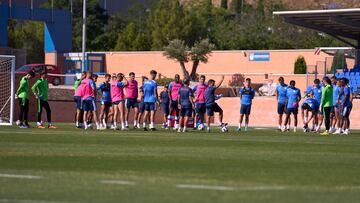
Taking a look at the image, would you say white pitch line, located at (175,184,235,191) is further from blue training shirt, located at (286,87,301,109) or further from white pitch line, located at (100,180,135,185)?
blue training shirt, located at (286,87,301,109)

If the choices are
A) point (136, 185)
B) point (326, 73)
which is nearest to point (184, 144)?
point (136, 185)

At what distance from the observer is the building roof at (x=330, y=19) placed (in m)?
53.9

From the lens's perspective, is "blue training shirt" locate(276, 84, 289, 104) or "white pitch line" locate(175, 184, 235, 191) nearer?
"white pitch line" locate(175, 184, 235, 191)

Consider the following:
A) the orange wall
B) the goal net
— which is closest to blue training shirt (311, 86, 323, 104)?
the goal net

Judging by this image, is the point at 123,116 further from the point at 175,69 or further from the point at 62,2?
Result: the point at 62,2

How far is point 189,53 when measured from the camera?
7256cm

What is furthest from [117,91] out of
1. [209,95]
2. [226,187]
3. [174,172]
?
[226,187]

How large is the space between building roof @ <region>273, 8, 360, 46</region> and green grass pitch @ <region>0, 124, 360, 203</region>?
33159 mm

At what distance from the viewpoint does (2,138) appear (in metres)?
22.5

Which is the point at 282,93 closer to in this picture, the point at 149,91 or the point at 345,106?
the point at 345,106

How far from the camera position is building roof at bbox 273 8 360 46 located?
53884mm

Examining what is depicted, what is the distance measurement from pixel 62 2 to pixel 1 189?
9849cm

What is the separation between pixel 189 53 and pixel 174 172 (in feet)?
194

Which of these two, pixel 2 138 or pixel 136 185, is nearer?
pixel 136 185
